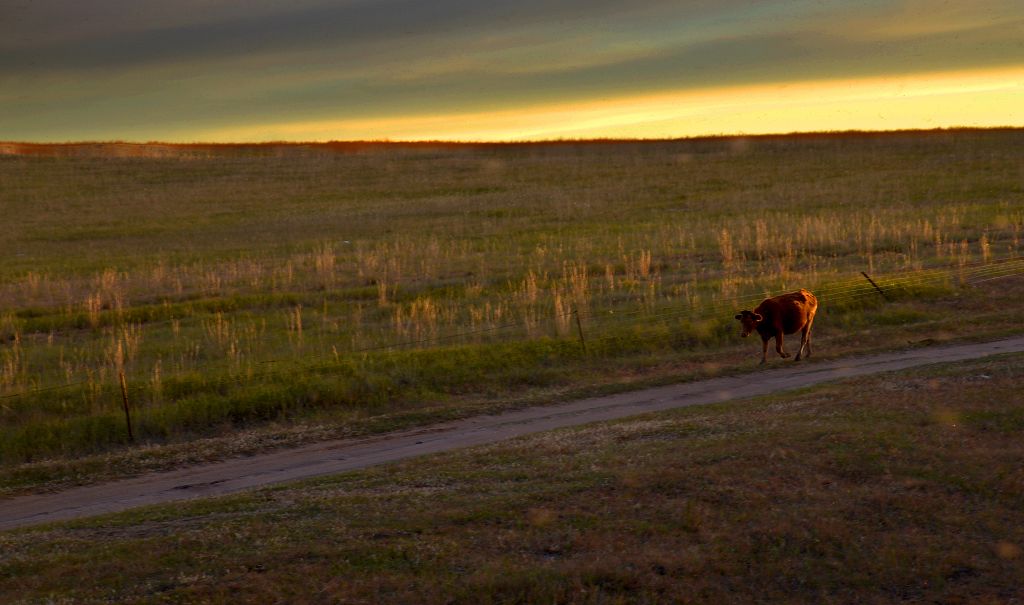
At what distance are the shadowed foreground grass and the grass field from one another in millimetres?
4640

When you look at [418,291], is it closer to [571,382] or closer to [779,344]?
[571,382]

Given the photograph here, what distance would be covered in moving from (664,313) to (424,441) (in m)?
8.86

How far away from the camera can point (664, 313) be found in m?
21.5

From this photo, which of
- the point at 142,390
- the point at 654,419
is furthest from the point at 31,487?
the point at 654,419

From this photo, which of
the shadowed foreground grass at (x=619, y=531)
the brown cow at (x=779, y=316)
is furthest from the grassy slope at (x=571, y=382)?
the shadowed foreground grass at (x=619, y=531)

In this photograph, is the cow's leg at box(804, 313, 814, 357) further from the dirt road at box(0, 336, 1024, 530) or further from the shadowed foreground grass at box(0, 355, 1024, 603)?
the shadowed foreground grass at box(0, 355, 1024, 603)

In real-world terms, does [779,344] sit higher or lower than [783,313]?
lower

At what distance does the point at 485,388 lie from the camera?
55.8 feet

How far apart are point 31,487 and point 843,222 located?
31890 millimetres

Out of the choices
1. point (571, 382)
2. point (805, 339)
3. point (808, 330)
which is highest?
point (808, 330)

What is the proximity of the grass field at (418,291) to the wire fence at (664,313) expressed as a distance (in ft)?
0.29

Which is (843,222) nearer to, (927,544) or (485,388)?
(485,388)

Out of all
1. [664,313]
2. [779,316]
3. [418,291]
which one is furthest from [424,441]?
[418,291]

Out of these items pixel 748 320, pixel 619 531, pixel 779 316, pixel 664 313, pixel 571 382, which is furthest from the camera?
pixel 664 313
